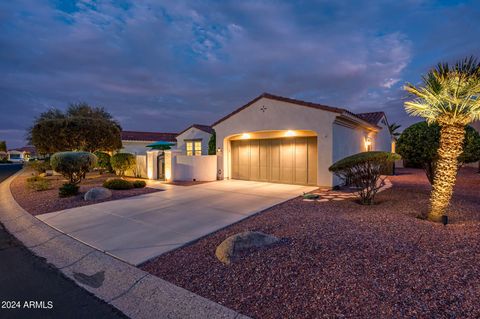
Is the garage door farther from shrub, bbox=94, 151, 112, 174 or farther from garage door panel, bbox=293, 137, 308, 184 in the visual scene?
shrub, bbox=94, 151, 112, 174

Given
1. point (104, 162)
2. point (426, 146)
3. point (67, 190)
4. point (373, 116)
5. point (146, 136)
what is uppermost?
point (373, 116)

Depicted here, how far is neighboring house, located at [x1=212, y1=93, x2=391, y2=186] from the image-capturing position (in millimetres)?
11617

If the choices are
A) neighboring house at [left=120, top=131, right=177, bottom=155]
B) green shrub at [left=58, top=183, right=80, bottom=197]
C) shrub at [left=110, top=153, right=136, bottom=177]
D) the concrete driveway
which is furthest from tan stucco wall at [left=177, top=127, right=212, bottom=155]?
green shrub at [left=58, top=183, right=80, bottom=197]

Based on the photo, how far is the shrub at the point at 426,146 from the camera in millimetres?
9023

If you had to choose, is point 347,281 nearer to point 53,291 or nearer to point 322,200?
point 53,291

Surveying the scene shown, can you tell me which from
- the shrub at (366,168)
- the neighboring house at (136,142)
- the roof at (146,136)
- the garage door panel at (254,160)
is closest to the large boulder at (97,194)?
the garage door panel at (254,160)

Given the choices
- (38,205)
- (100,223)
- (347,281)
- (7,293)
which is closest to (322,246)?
(347,281)

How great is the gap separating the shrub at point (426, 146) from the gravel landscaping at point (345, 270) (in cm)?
383

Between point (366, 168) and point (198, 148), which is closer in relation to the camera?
point (366, 168)

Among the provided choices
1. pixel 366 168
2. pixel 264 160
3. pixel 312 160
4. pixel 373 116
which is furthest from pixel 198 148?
pixel 366 168

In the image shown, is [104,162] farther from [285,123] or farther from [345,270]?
[345,270]

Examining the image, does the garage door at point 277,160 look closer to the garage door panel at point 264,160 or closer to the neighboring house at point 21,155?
the garage door panel at point 264,160

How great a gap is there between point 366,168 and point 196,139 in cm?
1890

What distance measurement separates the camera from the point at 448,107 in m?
5.80
